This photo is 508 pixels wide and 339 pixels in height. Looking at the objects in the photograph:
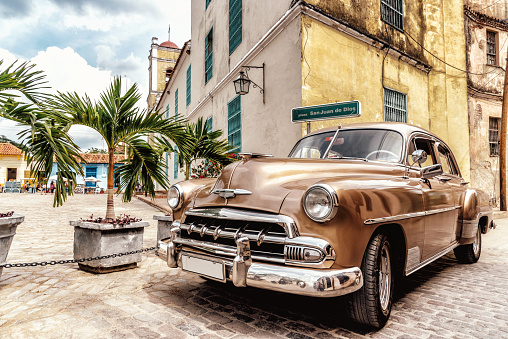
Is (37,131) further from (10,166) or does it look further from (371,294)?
(10,166)

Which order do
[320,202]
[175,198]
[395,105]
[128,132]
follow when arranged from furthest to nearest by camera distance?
[395,105]
[128,132]
[175,198]
[320,202]

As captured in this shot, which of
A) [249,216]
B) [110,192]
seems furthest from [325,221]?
[110,192]

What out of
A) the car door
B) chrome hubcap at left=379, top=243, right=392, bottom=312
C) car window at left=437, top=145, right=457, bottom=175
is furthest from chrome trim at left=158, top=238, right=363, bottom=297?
car window at left=437, top=145, right=457, bottom=175

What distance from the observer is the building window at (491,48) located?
13141mm

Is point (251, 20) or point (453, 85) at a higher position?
point (251, 20)

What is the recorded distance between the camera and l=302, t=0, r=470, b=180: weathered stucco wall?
24.4ft

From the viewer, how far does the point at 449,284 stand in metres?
3.74

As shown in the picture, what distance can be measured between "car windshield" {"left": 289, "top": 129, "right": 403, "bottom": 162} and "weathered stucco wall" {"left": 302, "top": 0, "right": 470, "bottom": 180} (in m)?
3.59

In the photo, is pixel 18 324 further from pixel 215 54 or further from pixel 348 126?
pixel 215 54

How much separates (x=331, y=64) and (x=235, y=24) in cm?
409

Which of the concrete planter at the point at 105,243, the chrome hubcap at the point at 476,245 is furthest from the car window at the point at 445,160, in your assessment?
the concrete planter at the point at 105,243

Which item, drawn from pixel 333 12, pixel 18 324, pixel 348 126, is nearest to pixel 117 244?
pixel 18 324

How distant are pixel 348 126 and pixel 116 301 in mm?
2797

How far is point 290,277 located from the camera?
2105 millimetres
